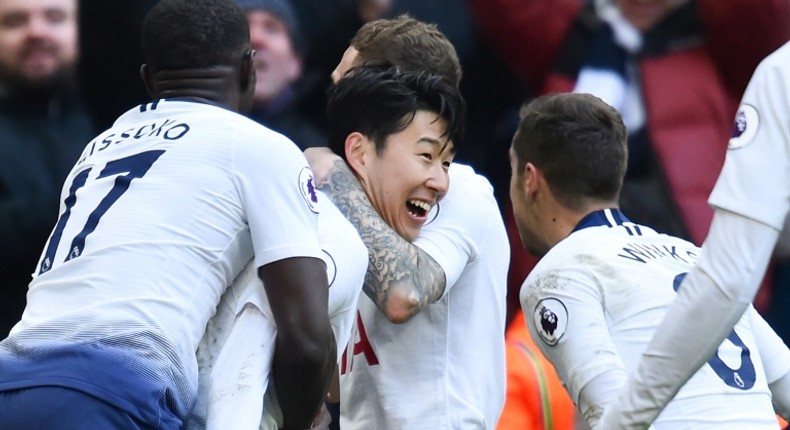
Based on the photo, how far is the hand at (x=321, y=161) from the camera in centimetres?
407

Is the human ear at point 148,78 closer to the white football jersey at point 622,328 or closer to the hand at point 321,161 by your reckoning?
the hand at point 321,161

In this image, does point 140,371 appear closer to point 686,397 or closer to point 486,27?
point 686,397

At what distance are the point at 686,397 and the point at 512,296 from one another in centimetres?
254

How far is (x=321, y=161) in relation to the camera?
4121 millimetres

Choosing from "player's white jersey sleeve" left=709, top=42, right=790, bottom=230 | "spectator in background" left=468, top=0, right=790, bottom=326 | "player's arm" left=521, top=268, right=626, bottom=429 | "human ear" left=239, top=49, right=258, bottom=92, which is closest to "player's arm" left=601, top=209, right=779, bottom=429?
"player's white jersey sleeve" left=709, top=42, right=790, bottom=230

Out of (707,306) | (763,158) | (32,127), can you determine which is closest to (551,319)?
(707,306)

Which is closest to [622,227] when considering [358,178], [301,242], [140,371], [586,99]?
[586,99]

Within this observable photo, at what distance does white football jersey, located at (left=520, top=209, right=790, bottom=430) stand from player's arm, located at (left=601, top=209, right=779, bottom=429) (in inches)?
18.6

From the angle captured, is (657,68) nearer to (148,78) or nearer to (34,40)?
(34,40)

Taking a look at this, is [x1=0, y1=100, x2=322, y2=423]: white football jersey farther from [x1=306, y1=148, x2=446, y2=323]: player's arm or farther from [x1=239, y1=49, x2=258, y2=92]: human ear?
[x1=306, y1=148, x2=446, y2=323]: player's arm

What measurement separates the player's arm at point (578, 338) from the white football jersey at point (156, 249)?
76 centimetres

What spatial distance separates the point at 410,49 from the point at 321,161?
457 mm

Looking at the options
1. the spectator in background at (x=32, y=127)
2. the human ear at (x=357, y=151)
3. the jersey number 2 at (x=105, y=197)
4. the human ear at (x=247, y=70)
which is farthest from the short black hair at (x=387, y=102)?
the spectator in background at (x=32, y=127)

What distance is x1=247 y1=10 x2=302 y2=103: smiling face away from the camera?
5988 mm
